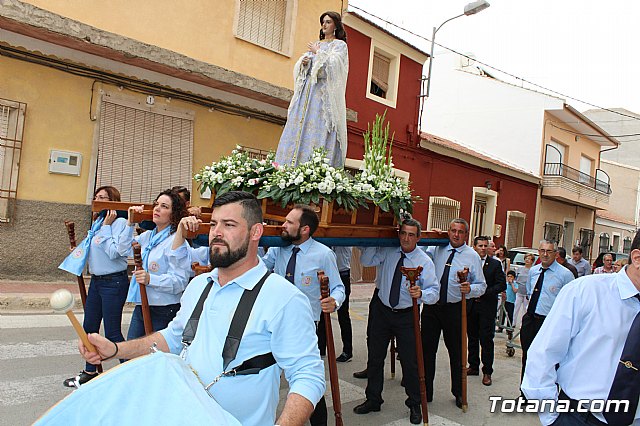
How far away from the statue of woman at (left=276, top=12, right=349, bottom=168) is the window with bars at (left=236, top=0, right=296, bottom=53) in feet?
21.0

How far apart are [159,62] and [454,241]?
6.46 m

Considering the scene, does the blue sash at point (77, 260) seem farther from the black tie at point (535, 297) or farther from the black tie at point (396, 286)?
the black tie at point (535, 297)

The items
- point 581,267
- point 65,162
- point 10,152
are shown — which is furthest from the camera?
point 581,267

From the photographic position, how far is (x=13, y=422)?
4105 mm

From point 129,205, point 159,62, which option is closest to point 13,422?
point 129,205

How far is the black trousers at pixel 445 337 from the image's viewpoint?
5.73 m

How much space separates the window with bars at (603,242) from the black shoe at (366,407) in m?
28.5

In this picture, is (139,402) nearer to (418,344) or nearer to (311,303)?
(311,303)

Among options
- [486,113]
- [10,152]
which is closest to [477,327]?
[10,152]

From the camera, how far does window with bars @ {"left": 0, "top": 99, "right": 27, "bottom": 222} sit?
8891mm

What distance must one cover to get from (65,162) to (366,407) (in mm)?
7098

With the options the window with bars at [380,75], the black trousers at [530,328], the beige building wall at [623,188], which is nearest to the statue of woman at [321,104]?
the black trousers at [530,328]

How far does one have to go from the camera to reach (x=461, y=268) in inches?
248

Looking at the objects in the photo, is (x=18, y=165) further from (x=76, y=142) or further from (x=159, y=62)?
(x=159, y=62)
